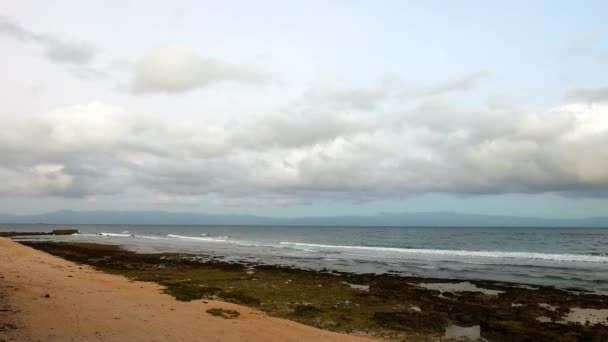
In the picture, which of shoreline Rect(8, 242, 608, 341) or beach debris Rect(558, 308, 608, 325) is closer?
shoreline Rect(8, 242, 608, 341)

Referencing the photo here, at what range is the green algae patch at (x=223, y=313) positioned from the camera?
43.9 feet

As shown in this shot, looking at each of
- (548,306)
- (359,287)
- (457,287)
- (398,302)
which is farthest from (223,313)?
(457,287)

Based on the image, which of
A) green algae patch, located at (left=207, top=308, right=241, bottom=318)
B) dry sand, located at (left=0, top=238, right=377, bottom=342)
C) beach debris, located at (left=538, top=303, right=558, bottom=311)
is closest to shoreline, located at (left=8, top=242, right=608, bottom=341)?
beach debris, located at (left=538, top=303, right=558, bottom=311)

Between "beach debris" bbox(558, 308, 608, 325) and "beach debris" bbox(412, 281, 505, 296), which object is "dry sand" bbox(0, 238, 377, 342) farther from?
"beach debris" bbox(412, 281, 505, 296)

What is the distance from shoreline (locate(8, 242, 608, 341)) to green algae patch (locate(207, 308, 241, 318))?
2080 millimetres

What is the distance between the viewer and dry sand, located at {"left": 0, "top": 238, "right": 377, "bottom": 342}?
33.0ft

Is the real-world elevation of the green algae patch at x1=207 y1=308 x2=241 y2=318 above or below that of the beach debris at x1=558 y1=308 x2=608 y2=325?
above

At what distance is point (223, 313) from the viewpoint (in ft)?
44.7

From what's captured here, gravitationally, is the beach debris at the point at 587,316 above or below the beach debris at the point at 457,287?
above

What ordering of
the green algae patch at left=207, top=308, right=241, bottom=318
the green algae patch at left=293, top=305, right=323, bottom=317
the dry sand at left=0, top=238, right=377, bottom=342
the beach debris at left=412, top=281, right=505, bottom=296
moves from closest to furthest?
the dry sand at left=0, top=238, right=377, bottom=342
the green algae patch at left=207, top=308, right=241, bottom=318
the green algae patch at left=293, top=305, right=323, bottom=317
the beach debris at left=412, top=281, right=505, bottom=296

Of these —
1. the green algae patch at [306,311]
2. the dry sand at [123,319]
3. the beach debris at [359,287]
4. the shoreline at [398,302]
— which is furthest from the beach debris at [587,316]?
the green algae patch at [306,311]

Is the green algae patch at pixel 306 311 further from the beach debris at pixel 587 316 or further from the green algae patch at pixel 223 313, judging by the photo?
the beach debris at pixel 587 316

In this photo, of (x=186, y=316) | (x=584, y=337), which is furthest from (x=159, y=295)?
(x=584, y=337)

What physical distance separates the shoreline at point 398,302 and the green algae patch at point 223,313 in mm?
2080
